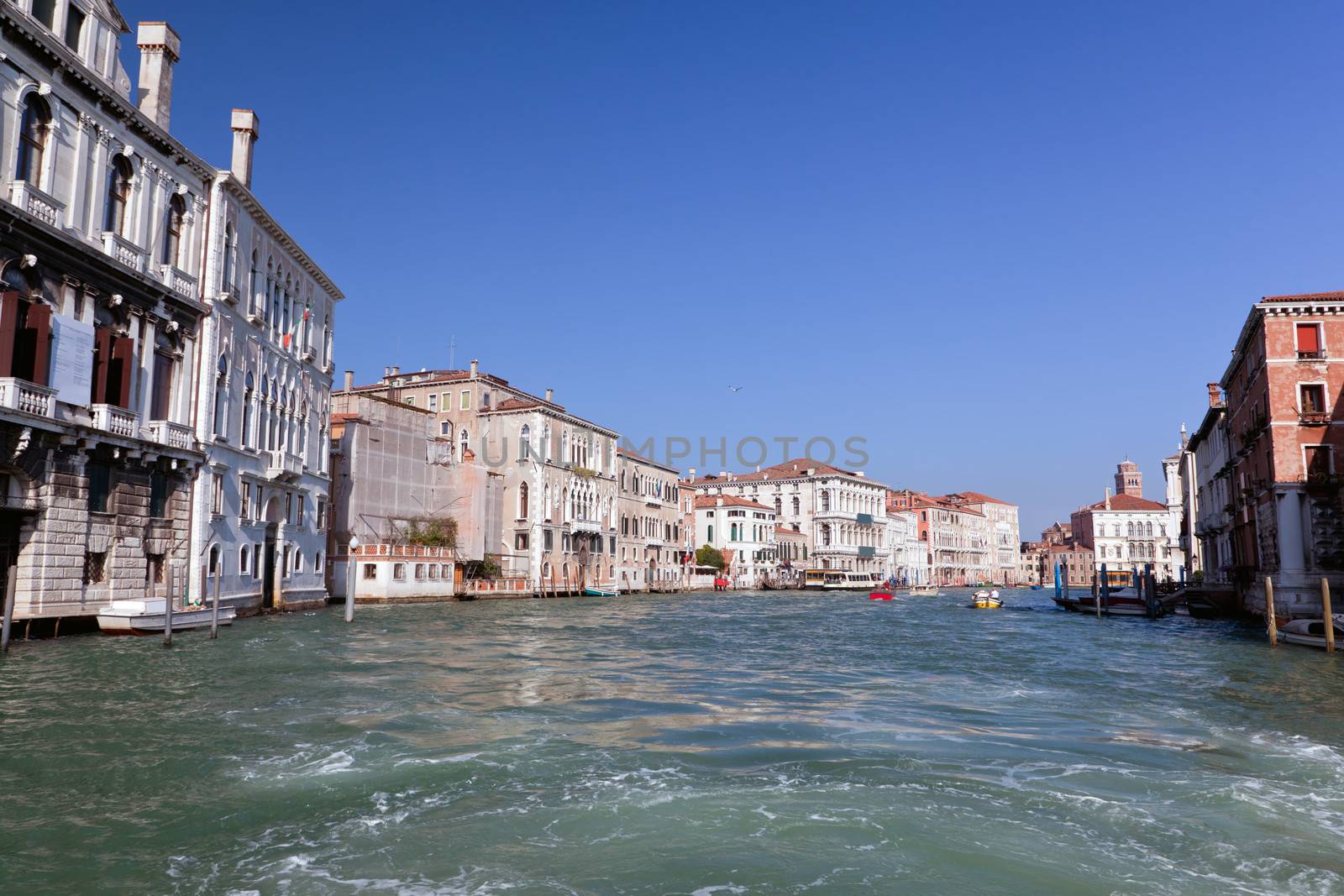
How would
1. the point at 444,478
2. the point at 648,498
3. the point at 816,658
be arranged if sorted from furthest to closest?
1. the point at 648,498
2. the point at 444,478
3. the point at 816,658

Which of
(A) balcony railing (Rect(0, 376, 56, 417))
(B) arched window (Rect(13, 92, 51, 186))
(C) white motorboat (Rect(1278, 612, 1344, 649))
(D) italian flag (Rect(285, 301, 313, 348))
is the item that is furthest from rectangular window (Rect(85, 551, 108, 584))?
(C) white motorboat (Rect(1278, 612, 1344, 649))

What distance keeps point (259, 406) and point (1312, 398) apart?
27782mm

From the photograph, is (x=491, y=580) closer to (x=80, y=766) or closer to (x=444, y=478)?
(x=444, y=478)

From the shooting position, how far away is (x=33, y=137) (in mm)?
15734

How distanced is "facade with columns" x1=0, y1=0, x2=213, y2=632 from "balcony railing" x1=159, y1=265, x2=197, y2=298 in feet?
0.12

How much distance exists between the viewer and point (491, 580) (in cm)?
4125

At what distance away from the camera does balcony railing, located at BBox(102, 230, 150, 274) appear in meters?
17.3

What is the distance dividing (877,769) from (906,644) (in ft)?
49.5

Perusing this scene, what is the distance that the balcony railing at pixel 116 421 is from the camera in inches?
656

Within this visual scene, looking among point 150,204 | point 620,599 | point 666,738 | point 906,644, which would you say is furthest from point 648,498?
point 666,738

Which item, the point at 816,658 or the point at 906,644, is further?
the point at 906,644

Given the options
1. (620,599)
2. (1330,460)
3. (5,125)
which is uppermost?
(5,125)

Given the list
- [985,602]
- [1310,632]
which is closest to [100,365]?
[1310,632]

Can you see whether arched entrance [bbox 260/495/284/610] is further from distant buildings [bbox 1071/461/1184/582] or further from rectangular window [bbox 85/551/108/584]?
distant buildings [bbox 1071/461/1184/582]
